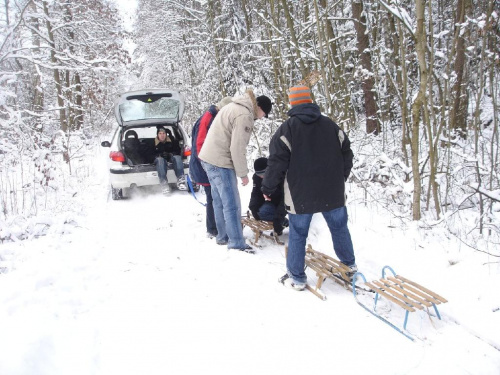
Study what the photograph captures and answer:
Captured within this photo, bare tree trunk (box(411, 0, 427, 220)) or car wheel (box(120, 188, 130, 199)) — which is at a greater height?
bare tree trunk (box(411, 0, 427, 220))

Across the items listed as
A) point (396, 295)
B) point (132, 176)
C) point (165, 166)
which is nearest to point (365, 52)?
point (165, 166)

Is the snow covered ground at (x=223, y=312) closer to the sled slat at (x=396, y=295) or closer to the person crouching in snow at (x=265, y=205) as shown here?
the sled slat at (x=396, y=295)

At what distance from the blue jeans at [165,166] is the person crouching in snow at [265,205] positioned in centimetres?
301

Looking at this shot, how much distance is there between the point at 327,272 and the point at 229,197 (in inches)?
59.8

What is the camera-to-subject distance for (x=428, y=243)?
4.37 m

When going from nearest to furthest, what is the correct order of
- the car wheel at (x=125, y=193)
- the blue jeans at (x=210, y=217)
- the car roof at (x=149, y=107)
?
the blue jeans at (x=210, y=217) → the car roof at (x=149, y=107) → the car wheel at (x=125, y=193)

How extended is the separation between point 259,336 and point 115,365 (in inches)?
41.0

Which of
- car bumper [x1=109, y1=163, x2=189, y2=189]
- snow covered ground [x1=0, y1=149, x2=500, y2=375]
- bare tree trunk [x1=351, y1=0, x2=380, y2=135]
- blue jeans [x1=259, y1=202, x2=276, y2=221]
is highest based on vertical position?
bare tree trunk [x1=351, y1=0, x2=380, y2=135]

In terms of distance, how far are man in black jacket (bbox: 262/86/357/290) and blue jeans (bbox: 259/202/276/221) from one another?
148 cm

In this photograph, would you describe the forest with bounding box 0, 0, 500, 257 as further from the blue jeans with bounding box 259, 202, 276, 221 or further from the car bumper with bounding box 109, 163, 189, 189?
the blue jeans with bounding box 259, 202, 276, 221

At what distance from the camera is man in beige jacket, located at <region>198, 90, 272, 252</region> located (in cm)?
421

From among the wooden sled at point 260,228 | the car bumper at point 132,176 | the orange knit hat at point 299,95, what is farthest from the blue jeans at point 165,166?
the orange knit hat at point 299,95

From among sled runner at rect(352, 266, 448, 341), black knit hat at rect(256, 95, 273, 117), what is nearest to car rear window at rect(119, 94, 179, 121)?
black knit hat at rect(256, 95, 273, 117)

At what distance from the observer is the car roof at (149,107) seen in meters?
7.16
